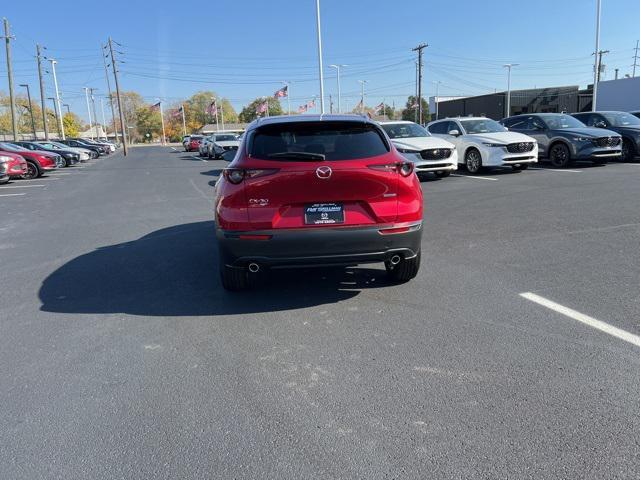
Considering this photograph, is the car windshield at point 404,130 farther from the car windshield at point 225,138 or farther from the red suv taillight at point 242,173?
the car windshield at point 225,138

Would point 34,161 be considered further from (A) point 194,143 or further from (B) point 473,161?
(A) point 194,143

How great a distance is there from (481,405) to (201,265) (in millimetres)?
3939

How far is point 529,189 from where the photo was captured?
10.9 metres

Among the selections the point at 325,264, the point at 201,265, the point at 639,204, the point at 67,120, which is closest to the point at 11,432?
the point at 325,264

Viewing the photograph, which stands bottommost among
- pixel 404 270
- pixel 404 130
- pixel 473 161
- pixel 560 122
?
pixel 404 270

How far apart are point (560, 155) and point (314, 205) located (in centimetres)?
1343

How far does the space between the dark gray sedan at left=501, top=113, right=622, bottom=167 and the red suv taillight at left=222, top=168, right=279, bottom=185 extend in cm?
1334

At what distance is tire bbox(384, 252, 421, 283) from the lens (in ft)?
15.8

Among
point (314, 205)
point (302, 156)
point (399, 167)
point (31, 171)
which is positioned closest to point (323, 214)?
point (314, 205)

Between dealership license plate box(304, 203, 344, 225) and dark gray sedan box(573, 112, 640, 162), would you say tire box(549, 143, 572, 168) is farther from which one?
dealership license plate box(304, 203, 344, 225)

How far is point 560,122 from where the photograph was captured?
15.9 m

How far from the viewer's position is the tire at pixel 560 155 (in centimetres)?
1495

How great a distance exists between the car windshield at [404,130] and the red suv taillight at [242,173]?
10.9 meters

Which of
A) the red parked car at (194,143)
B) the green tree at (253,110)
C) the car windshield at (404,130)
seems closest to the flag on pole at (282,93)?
the red parked car at (194,143)
